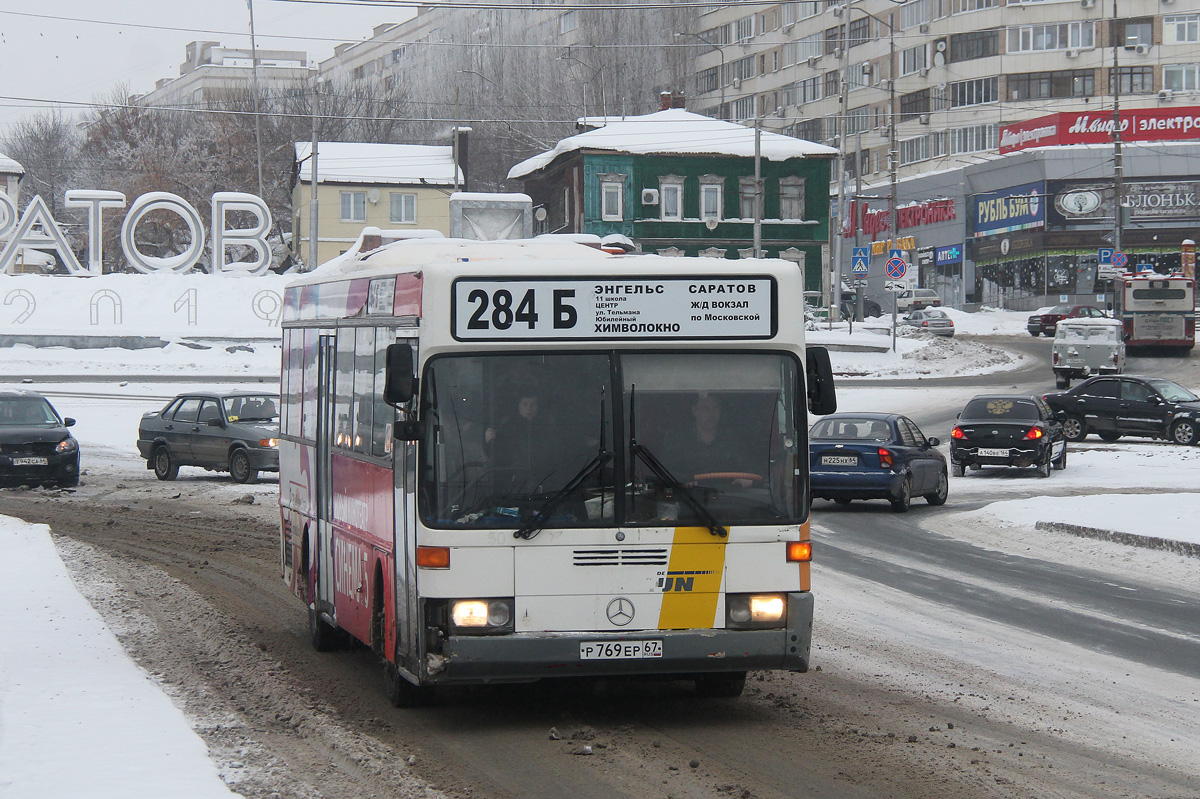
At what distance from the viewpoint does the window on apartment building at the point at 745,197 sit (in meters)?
70.3

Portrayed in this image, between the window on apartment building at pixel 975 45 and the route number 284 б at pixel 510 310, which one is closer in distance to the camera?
the route number 284 б at pixel 510 310

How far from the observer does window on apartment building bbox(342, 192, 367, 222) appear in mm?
75812

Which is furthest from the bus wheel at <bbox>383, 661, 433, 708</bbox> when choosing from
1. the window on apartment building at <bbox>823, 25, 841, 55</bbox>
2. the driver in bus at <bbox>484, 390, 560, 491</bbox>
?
the window on apartment building at <bbox>823, 25, 841, 55</bbox>

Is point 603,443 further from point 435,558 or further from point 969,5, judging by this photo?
point 969,5


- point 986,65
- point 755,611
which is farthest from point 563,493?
point 986,65

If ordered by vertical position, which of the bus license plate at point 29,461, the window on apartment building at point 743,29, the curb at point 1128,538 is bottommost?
the curb at point 1128,538

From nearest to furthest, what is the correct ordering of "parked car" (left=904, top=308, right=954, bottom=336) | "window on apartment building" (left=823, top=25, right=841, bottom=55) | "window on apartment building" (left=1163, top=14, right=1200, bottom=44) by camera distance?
"parked car" (left=904, top=308, right=954, bottom=336)
"window on apartment building" (left=1163, top=14, right=1200, bottom=44)
"window on apartment building" (left=823, top=25, right=841, bottom=55)

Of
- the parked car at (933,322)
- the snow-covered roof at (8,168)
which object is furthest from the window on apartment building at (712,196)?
the snow-covered roof at (8,168)

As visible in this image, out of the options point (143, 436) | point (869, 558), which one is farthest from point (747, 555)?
point (143, 436)

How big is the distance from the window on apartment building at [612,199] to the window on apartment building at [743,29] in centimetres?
4134

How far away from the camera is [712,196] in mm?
70250

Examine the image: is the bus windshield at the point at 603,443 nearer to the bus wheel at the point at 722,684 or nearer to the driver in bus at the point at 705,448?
the driver in bus at the point at 705,448

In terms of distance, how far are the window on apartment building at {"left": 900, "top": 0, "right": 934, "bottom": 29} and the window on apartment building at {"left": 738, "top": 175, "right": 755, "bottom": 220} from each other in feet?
76.0

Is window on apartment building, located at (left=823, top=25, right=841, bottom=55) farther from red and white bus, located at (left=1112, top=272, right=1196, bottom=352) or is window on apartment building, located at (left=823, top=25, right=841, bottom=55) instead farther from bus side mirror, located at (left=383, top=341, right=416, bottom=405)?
bus side mirror, located at (left=383, top=341, right=416, bottom=405)
